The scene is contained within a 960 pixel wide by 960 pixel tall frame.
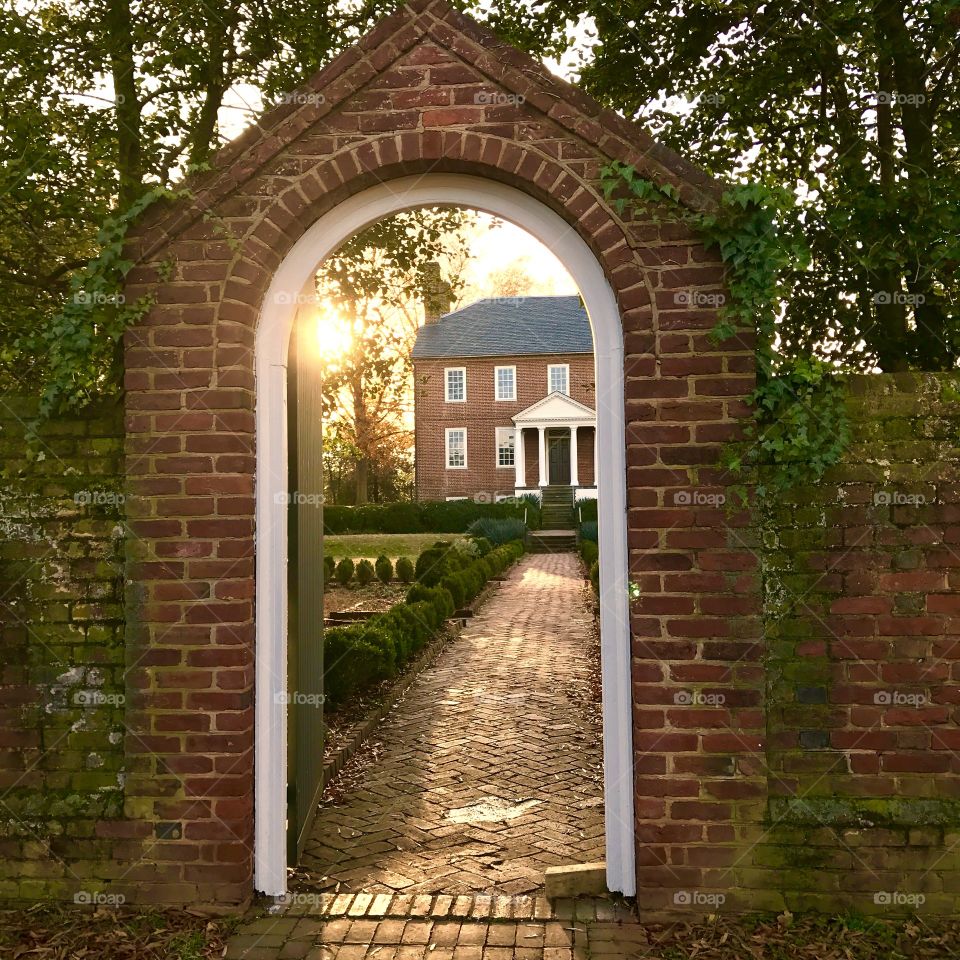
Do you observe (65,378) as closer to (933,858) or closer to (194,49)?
(194,49)

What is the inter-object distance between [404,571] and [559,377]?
72.1 ft

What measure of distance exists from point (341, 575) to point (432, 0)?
45.2 ft

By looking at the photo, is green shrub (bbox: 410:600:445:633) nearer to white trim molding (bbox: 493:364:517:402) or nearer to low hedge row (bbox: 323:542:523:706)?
low hedge row (bbox: 323:542:523:706)

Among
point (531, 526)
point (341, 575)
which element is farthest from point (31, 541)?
point (531, 526)

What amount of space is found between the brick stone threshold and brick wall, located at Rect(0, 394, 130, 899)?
3.60 feet

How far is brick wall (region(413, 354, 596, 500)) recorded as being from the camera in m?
35.9

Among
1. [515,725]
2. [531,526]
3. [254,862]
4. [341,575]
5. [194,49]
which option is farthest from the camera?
[531,526]

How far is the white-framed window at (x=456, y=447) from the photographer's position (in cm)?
3622

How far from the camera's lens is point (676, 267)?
3.45 meters

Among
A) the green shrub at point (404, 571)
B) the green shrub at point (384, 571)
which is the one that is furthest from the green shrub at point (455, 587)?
the green shrub at point (384, 571)

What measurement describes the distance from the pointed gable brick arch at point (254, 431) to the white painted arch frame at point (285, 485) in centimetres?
10

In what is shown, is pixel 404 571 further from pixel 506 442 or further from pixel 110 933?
pixel 506 442

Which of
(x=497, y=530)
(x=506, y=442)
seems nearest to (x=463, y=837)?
(x=497, y=530)

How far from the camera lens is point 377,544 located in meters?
24.2
